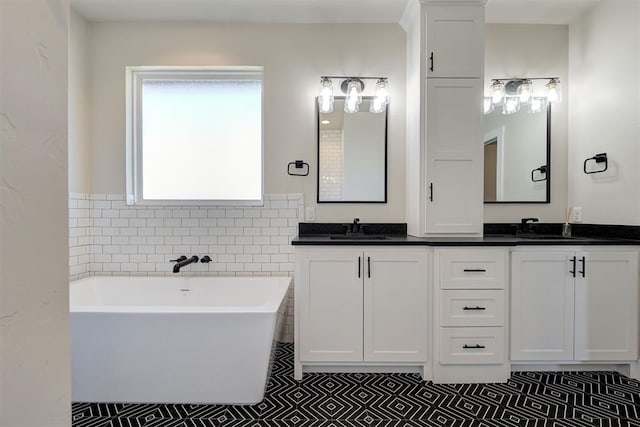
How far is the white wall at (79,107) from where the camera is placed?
254 centimetres

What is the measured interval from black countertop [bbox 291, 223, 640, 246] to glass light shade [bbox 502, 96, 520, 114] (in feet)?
3.10

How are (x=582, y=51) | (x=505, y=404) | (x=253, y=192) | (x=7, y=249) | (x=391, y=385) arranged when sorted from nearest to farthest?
(x=7, y=249)
(x=505, y=404)
(x=391, y=385)
(x=582, y=51)
(x=253, y=192)

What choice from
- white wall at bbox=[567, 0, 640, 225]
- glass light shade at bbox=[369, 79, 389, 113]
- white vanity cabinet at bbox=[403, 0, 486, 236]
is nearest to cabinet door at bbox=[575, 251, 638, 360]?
white wall at bbox=[567, 0, 640, 225]

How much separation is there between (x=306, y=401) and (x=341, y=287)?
0.71m

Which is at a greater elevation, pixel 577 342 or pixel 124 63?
pixel 124 63

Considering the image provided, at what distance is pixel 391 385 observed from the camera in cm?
212

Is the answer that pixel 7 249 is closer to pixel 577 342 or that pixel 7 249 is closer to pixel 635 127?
pixel 577 342

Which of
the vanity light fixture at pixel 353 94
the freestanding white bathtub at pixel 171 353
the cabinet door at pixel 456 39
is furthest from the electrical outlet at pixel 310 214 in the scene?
the cabinet door at pixel 456 39

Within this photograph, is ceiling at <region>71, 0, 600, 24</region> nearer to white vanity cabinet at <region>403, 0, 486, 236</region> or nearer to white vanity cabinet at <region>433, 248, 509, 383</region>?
white vanity cabinet at <region>403, 0, 486, 236</region>

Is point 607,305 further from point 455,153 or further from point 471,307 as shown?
point 455,153

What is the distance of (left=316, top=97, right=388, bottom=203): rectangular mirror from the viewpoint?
8.91ft

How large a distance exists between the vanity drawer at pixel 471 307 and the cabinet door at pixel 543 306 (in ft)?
0.56

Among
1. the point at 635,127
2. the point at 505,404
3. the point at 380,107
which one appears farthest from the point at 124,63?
the point at 635,127

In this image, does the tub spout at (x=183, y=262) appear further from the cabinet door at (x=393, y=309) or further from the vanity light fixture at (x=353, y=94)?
the vanity light fixture at (x=353, y=94)
